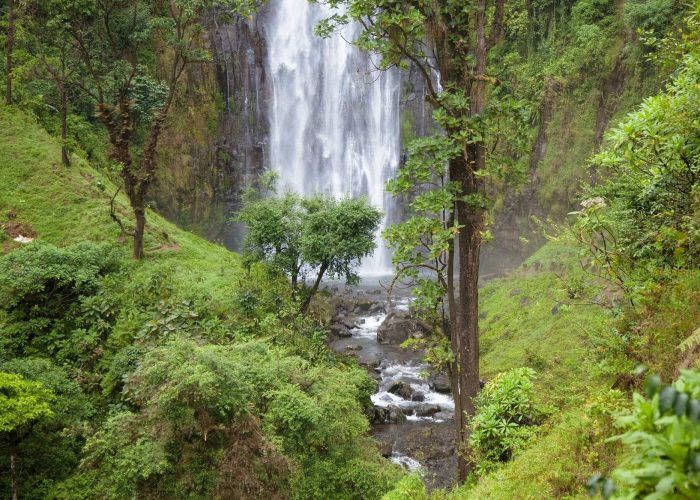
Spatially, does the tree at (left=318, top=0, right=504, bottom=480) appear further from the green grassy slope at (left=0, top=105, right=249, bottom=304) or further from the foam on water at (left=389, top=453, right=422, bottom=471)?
the green grassy slope at (left=0, top=105, right=249, bottom=304)

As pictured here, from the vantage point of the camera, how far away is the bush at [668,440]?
1.60 meters

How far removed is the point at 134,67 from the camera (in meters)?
12.3

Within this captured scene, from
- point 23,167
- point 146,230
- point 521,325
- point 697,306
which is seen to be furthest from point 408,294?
point 697,306

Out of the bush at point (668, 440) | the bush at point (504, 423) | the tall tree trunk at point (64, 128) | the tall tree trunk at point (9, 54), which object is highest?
the tall tree trunk at point (9, 54)

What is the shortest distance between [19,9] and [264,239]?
14.6 meters

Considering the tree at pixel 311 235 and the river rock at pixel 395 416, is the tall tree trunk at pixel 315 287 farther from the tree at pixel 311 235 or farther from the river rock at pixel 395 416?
the river rock at pixel 395 416

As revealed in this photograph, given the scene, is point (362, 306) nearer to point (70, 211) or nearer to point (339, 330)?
point (339, 330)

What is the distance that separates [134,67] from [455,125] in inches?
379

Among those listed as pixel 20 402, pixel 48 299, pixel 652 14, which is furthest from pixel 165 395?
pixel 652 14

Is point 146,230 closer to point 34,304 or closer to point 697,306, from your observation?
point 34,304

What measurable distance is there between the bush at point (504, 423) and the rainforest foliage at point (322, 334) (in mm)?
24

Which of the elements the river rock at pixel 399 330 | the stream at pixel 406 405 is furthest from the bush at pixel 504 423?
the river rock at pixel 399 330

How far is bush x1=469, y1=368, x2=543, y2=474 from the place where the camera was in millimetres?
5352

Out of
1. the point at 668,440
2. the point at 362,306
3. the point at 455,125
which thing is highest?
the point at 455,125
